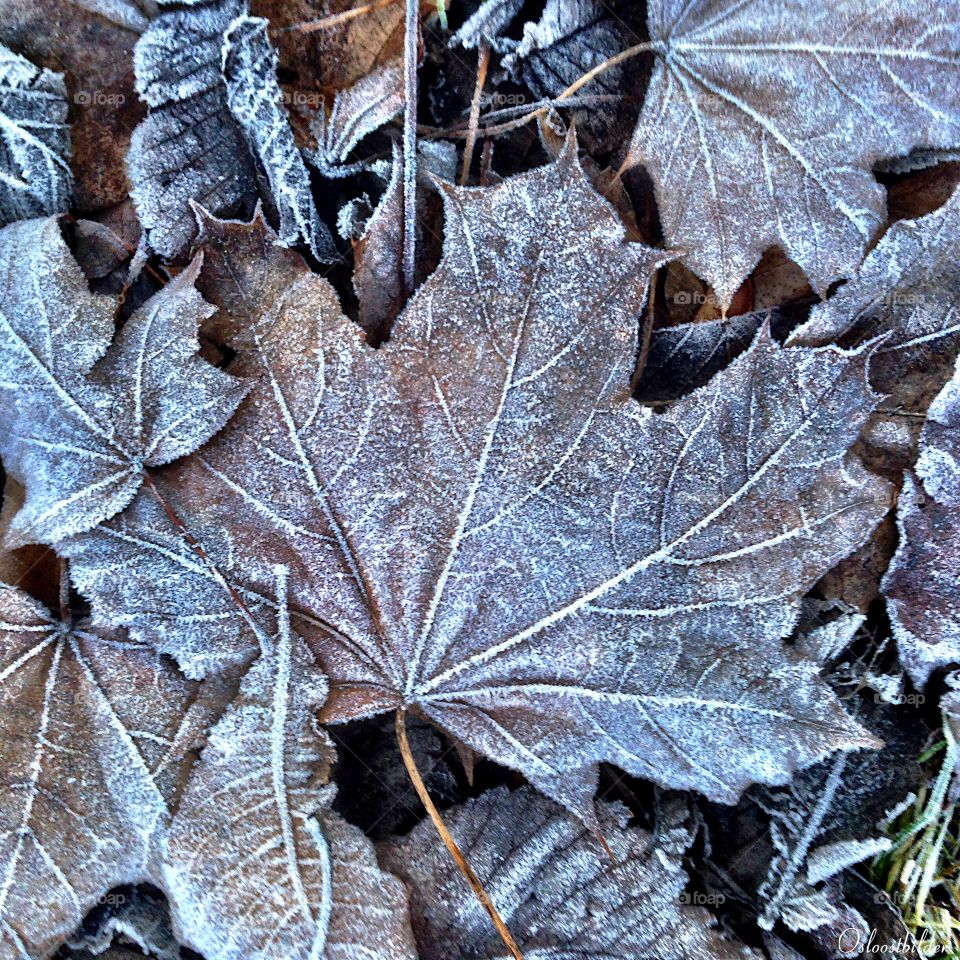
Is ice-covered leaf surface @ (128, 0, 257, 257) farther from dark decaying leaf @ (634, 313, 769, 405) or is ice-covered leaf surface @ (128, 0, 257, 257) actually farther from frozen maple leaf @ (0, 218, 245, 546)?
dark decaying leaf @ (634, 313, 769, 405)

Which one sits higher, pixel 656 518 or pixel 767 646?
pixel 656 518

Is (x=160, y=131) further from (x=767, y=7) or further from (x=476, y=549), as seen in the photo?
(x=767, y=7)

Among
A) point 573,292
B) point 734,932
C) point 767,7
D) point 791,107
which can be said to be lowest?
point 734,932

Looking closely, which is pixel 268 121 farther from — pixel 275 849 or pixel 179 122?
pixel 275 849

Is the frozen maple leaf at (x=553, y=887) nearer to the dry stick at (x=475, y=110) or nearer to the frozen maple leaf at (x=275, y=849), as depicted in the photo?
the frozen maple leaf at (x=275, y=849)

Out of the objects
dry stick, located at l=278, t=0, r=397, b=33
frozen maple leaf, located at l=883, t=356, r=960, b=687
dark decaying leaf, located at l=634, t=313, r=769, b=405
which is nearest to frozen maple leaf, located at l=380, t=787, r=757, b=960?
frozen maple leaf, located at l=883, t=356, r=960, b=687

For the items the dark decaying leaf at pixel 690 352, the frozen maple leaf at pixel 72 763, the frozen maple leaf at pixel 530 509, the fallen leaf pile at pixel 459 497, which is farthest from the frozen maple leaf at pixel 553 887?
the dark decaying leaf at pixel 690 352

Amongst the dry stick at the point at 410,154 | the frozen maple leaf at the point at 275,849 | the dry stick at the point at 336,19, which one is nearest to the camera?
the frozen maple leaf at the point at 275,849

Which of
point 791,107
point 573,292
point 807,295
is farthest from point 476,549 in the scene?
point 791,107
